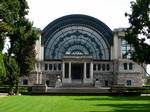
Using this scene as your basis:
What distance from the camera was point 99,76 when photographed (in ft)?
370

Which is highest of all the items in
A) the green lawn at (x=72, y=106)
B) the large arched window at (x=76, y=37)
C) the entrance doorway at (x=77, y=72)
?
the large arched window at (x=76, y=37)

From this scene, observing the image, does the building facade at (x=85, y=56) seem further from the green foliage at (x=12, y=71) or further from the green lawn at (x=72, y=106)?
the green lawn at (x=72, y=106)

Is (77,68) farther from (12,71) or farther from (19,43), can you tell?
(12,71)

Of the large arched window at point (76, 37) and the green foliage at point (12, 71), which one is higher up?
the large arched window at point (76, 37)

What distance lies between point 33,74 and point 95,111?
79.1m

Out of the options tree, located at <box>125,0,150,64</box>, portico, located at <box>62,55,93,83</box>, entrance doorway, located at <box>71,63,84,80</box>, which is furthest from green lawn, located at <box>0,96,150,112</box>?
entrance doorway, located at <box>71,63,84,80</box>

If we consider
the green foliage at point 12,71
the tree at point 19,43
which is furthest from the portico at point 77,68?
the green foliage at point 12,71

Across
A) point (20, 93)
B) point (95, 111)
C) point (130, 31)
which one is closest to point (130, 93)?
point (130, 31)

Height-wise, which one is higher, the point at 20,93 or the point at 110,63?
the point at 110,63

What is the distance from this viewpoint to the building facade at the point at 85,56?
110 meters

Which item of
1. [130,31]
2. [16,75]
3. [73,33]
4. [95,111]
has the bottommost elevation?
[95,111]

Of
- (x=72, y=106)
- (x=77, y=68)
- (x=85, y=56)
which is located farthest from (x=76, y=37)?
(x=72, y=106)

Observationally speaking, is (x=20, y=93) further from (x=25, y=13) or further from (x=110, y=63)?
(x=110, y=63)

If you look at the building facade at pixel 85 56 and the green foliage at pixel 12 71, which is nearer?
the green foliage at pixel 12 71
